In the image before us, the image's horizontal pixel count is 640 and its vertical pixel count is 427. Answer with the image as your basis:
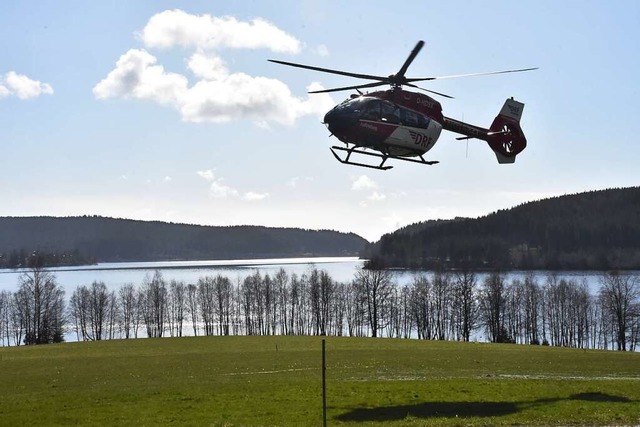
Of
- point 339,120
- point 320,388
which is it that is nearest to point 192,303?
point 320,388

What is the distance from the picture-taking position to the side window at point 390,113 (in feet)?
98.0

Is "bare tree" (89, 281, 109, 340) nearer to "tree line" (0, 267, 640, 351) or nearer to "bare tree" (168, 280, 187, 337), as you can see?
"tree line" (0, 267, 640, 351)

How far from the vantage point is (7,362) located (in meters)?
52.8

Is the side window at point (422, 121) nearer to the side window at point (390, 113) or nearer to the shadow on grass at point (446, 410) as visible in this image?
the side window at point (390, 113)

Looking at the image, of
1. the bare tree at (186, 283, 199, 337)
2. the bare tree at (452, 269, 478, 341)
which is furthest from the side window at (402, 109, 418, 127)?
the bare tree at (186, 283, 199, 337)

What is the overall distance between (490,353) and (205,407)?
34.2 metres

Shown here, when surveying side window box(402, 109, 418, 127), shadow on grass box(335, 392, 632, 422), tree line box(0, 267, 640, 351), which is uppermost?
side window box(402, 109, 418, 127)

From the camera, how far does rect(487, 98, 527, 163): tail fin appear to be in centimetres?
3912

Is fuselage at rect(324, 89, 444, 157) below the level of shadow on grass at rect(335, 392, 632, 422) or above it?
above

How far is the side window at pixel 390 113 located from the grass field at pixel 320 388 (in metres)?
13.3

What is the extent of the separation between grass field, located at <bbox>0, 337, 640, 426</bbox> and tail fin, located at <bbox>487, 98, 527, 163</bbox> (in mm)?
14084

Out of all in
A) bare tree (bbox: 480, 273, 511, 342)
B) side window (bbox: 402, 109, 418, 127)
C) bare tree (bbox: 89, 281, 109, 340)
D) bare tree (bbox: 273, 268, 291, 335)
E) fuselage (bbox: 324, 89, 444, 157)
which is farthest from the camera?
bare tree (bbox: 273, 268, 291, 335)

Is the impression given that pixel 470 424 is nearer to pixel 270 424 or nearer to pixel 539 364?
pixel 270 424

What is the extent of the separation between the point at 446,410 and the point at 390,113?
14.2 metres
